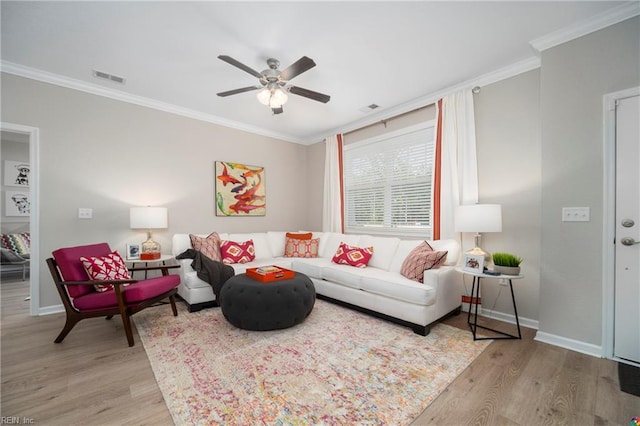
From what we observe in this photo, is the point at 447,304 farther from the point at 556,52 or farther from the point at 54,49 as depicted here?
the point at 54,49

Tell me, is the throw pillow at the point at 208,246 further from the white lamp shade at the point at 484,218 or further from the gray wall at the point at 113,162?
the white lamp shade at the point at 484,218

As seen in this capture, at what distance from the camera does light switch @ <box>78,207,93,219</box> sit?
3.32 m

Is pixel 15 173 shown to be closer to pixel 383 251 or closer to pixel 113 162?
pixel 113 162

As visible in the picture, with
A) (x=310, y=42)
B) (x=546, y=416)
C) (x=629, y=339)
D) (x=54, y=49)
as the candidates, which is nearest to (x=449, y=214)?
(x=629, y=339)

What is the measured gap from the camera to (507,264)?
8.32 feet

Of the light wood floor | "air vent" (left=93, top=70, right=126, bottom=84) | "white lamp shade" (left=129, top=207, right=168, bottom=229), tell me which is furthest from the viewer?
"white lamp shade" (left=129, top=207, right=168, bottom=229)

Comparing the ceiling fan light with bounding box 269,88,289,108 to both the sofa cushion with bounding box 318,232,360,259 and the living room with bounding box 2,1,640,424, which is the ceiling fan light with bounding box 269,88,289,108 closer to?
the living room with bounding box 2,1,640,424

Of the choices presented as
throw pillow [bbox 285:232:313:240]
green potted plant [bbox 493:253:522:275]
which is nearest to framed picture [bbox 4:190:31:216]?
throw pillow [bbox 285:232:313:240]

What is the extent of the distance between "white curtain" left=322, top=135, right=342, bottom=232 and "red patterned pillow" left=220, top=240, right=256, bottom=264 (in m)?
1.63

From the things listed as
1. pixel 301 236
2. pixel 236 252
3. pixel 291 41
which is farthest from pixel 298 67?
pixel 301 236

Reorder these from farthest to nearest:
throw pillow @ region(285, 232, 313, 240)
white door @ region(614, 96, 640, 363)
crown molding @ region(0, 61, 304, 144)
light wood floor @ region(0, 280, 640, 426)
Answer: throw pillow @ region(285, 232, 313, 240) < crown molding @ region(0, 61, 304, 144) < white door @ region(614, 96, 640, 363) < light wood floor @ region(0, 280, 640, 426)

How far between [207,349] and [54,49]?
3.26 m

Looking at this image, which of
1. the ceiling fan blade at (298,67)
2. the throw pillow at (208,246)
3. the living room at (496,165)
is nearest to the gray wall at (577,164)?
the living room at (496,165)

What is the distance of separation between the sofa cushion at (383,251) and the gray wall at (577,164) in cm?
155
